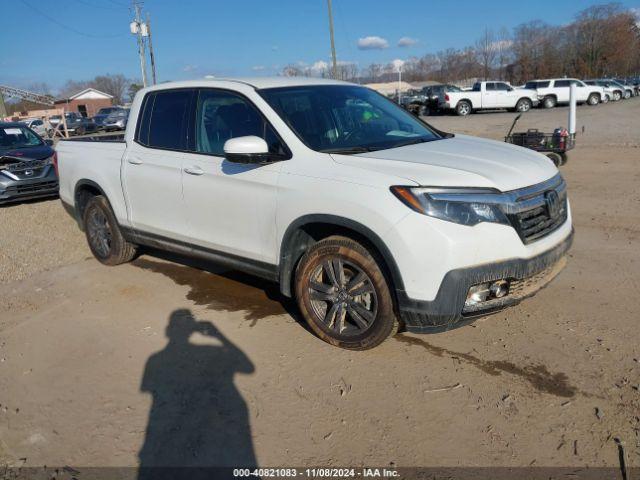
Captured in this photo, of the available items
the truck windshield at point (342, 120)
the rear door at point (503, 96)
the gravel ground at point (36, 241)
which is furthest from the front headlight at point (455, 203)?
the rear door at point (503, 96)

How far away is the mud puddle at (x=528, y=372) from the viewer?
3219 mm

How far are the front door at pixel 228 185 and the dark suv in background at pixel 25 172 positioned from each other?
6418 mm

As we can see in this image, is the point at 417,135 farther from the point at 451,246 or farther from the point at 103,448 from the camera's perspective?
the point at 103,448

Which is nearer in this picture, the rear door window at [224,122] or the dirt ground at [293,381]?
the dirt ground at [293,381]

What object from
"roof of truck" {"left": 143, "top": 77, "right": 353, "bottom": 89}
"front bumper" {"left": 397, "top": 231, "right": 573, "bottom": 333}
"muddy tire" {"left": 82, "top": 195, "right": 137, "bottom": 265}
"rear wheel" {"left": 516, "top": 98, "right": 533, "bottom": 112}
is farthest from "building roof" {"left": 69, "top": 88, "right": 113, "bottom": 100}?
"front bumper" {"left": 397, "top": 231, "right": 573, "bottom": 333}

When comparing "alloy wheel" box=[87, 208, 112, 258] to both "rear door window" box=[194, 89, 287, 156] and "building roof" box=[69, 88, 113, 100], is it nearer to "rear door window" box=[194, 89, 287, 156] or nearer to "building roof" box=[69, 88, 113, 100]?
"rear door window" box=[194, 89, 287, 156]

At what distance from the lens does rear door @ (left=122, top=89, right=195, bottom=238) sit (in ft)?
15.2

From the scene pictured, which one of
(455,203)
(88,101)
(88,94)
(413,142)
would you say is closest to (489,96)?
(413,142)

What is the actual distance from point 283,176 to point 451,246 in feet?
4.38

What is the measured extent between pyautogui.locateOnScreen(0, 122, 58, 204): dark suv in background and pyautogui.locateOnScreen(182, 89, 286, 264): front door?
642cm

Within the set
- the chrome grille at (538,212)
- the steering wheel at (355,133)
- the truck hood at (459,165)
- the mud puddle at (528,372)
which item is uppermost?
the steering wheel at (355,133)

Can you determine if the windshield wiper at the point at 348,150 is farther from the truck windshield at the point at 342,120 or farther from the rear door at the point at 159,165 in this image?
the rear door at the point at 159,165

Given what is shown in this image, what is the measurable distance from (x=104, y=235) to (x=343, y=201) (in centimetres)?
355

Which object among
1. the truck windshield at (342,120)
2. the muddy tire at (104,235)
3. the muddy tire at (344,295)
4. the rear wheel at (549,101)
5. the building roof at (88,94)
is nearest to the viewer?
the muddy tire at (344,295)
